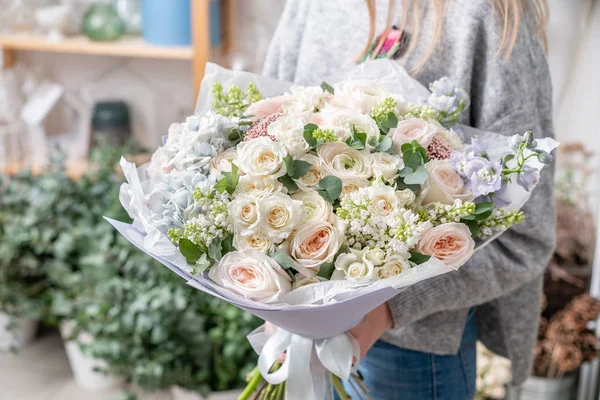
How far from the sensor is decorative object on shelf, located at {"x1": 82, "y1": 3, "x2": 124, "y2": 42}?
2.09 meters

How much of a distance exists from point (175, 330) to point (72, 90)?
1.12m

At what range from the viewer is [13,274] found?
1992 mm

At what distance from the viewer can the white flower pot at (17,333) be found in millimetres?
2074

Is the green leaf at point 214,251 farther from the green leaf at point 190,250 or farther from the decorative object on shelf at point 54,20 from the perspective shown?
the decorative object on shelf at point 54,20

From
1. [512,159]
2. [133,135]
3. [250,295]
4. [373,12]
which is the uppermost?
[373,12]

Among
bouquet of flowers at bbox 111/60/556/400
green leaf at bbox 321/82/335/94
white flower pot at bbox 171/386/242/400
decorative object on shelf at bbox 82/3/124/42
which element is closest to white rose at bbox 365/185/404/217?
bouquet of flowers at bbox 111/60/556/400

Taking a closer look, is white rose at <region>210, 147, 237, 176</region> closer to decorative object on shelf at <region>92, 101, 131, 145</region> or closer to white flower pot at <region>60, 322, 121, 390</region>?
white flower pot at <region>60, 322, 121, 390</region>

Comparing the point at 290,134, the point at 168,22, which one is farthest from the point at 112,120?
the point at 290,134

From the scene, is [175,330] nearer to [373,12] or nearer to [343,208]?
[373,12]

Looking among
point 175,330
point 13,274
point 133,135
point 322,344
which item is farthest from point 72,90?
point 322,344

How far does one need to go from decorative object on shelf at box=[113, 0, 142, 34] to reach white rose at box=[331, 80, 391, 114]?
1500 millimetres

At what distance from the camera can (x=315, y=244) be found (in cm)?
67

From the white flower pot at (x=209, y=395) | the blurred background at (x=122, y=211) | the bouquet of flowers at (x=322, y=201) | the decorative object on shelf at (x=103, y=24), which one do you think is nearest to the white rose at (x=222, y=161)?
the bouquet of flowers at (x=322, y=201)

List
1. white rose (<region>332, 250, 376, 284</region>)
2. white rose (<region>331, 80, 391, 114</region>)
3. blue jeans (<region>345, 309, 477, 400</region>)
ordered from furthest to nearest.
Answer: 1. blue jeans (<region>345, 309, 477, 400</region>)
2. white rose (<region>331, 80, 391, 114</region>)
3. white rose (<region>332, 250, 376, 284</region>)
